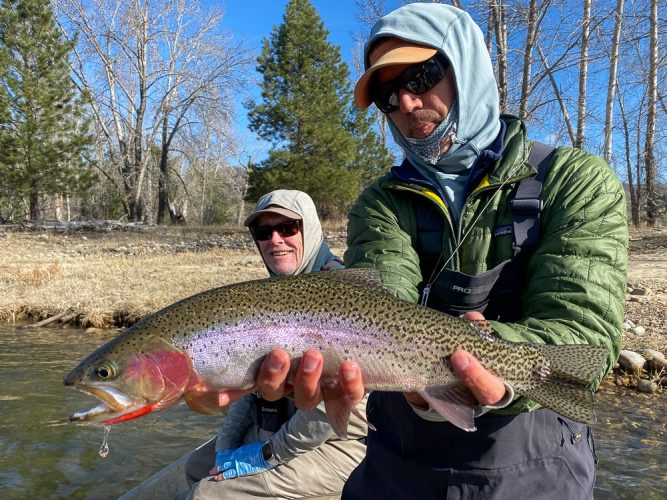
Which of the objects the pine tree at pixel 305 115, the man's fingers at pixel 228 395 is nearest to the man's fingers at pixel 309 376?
the man's fingers at pixel 228 395

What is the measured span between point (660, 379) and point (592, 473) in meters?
5.34

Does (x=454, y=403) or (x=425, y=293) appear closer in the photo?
(x=454, y=403)

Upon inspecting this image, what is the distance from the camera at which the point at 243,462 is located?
355 cm

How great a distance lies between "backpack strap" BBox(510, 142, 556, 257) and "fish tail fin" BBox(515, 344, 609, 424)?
0.43m

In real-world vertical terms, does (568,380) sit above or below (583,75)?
below

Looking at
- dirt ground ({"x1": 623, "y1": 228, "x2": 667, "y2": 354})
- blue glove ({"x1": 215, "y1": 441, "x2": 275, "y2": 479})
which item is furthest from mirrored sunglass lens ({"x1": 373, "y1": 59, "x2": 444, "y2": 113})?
dirt ground ({"x1": 623, "y1": 228, "x2": 667, "y2": 354})

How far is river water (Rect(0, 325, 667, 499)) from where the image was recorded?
5.13 metres

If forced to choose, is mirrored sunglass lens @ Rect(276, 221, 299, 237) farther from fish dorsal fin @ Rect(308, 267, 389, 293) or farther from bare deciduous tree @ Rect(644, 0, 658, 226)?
bare deciduous tree @ Rect(644, 0, 658, 226)

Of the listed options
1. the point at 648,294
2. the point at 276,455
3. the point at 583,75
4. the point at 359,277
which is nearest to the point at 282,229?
the point at 276,455

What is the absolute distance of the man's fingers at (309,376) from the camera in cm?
216

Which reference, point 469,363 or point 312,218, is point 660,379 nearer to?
point 312,218

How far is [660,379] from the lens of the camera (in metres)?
6.60

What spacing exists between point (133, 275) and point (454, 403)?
43.1ft

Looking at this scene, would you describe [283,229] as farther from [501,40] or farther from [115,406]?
[501,40]
